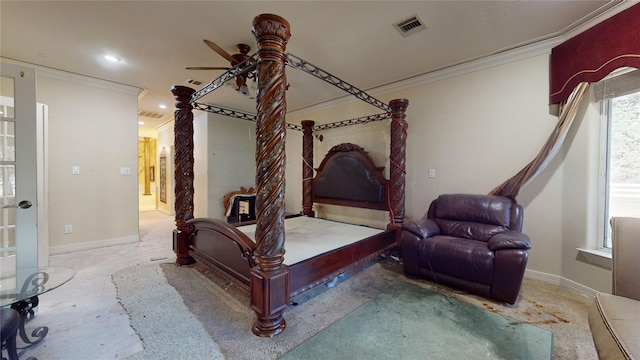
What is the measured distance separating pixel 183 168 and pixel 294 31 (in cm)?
201

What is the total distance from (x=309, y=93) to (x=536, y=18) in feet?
10.1

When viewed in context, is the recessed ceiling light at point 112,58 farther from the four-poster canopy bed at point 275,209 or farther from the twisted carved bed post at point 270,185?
the twisted carved bed post at point 270,185

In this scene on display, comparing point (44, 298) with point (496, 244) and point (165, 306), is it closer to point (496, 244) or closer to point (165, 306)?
point (165, 306)

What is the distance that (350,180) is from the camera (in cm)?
385

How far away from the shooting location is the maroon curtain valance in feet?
6.43

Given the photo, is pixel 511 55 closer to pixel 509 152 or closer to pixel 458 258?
pixel 509 152

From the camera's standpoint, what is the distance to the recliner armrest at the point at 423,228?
261 cm

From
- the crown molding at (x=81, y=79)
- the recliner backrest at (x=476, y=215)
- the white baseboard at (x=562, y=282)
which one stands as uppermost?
the crown molding at (x=81, y=79)

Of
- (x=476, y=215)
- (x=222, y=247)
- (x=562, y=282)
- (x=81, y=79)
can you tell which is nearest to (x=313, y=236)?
(x=222, y=247)

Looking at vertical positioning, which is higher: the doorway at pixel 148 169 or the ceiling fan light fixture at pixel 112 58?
the ceiling fan light fixture at pixel 112 58

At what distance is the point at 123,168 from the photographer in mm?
3986

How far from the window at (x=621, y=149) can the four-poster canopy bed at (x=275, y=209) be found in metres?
1.91

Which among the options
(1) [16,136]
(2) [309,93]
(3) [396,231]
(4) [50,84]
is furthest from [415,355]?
(4) [50,84]

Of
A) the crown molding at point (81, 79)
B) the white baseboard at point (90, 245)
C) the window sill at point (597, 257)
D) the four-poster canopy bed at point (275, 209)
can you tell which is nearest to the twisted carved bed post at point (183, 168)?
the four-poster canopy bed at point (275, 209)
